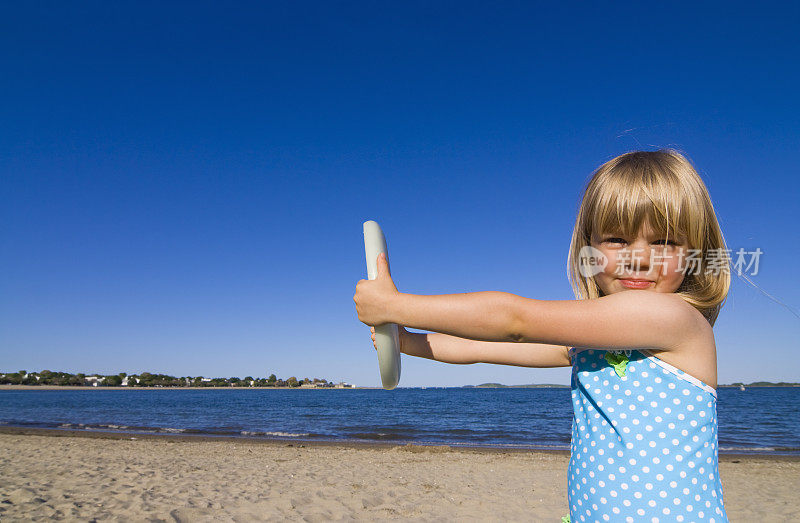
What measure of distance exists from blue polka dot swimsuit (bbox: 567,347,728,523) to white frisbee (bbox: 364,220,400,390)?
50cm

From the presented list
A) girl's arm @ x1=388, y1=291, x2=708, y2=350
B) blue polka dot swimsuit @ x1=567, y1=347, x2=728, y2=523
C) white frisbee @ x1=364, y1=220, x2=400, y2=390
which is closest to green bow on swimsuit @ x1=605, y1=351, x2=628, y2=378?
blue polka dot swimsuit @ x1=567, y1=347, x2=728, y2=523

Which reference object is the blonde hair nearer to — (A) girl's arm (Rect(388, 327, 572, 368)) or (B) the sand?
(A) girl's arm (Rect(388, 327, 572, 368))

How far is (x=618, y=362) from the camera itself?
124 centimetres

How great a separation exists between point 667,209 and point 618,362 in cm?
39

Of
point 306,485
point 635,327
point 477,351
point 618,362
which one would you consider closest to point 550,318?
point 635,327

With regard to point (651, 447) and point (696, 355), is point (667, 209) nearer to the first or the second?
point (696, 355)

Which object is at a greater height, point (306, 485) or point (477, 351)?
point (477, 351)

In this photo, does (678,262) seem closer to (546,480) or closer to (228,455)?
(546,480)

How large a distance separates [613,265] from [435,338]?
1.93 ft

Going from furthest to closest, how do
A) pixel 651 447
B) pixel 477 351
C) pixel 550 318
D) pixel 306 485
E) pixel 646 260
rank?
1. pixel 306 485
2. pixel 477 351
3. pixel 646 260
4. pixel 651 447
5. pixel 550 318

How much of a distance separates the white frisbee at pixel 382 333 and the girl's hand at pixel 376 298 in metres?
0.02

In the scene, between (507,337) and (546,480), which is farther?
(546,480)

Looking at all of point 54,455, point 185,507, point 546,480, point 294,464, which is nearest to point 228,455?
point 294,464

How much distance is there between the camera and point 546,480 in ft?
29.3
